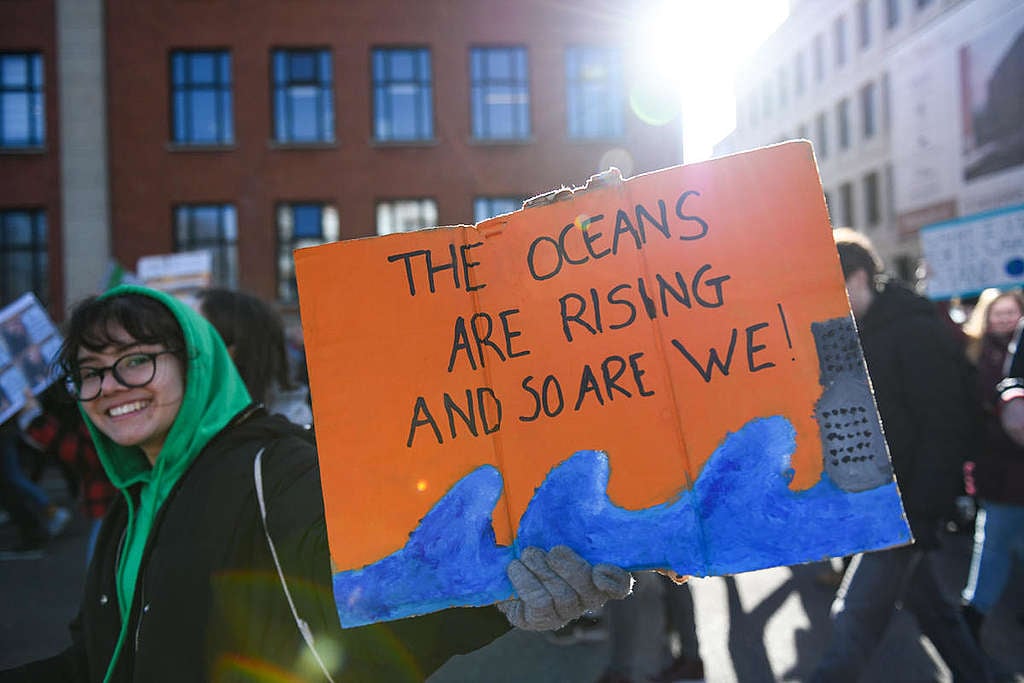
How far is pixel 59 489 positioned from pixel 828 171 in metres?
34.1

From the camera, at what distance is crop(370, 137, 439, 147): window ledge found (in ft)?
58.1

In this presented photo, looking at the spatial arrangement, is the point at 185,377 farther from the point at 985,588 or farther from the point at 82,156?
the point at 82,156

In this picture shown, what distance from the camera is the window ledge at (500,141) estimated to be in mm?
17922

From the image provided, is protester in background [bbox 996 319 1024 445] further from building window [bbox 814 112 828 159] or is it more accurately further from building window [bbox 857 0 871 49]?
building window [bbox 814 112 828 159]

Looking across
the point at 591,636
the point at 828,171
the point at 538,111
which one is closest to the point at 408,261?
the point at 591,636

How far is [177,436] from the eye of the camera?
5.86ft

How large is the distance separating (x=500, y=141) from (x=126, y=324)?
16808 millimetres

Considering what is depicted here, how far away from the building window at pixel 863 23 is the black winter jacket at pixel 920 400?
33205 mm

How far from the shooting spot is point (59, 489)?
1036cm

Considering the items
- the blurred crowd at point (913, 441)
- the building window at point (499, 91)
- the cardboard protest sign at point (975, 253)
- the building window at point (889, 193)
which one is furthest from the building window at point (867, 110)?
the blurred crowd at point (913, 441)

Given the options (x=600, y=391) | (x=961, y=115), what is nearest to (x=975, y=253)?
(x=961, y=115)

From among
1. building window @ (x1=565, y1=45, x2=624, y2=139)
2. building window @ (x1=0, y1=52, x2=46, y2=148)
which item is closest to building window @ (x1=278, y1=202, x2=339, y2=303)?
building window @ (x1=0, y1=52, x2=46, y2=148)

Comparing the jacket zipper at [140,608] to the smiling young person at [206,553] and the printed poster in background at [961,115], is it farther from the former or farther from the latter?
the printed poster in background at [961,115]

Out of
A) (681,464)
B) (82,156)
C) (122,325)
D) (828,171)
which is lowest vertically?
(681,464)
